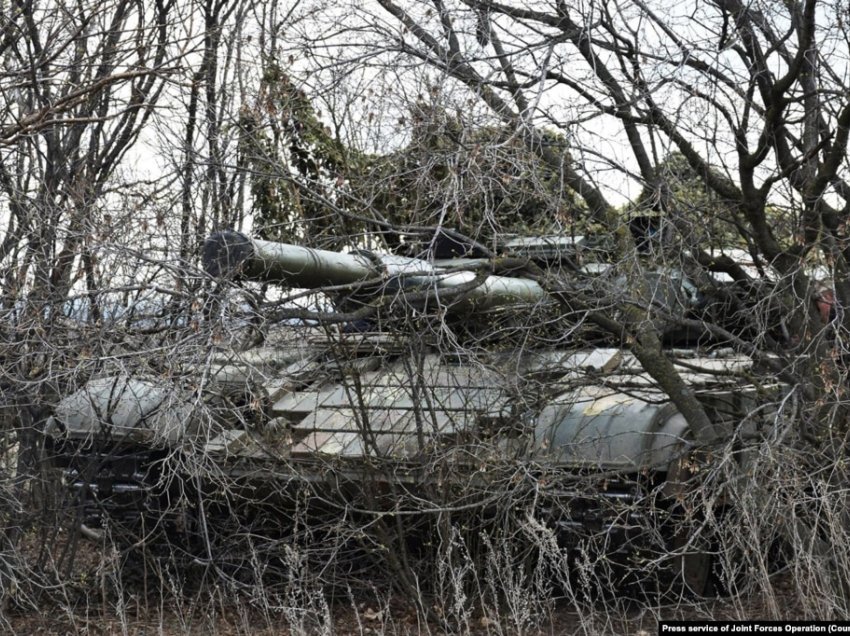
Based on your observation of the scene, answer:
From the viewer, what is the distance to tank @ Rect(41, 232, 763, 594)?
6.19 meters

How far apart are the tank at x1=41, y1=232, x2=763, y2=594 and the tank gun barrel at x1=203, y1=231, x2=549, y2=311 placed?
0.6 inches

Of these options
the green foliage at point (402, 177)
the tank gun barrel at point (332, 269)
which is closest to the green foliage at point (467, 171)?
the green foliage at point (402, 177)

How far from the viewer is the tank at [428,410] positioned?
6.19 meters

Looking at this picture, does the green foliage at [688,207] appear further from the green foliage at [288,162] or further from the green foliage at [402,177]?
the green foliage at [288,162]

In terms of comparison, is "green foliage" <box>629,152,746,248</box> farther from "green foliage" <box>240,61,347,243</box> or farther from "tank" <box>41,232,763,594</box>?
"green foliage" <box>240,61,347,243</box>

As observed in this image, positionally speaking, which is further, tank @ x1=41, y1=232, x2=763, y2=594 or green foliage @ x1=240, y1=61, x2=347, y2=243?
green foliage @ x1=240, y1=61, x2=347, y2=243

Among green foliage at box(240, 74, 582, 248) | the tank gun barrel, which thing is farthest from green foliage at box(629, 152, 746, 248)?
the tank gun barrel

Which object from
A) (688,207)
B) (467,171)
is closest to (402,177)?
(467,171)

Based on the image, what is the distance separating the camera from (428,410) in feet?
21.8

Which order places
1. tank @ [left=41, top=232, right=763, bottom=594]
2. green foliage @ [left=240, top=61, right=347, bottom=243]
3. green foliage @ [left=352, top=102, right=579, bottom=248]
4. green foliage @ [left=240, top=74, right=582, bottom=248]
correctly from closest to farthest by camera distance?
green foliage @ [left=352, top=102, right=579, bottom=248]
green foliage @ [left=240, top=74, right=582, bottom=248]
tank @ [left=41, top=232, right=763, bottom=594]
green foliage @ [left=240, top=61, right=347, bottom=243]

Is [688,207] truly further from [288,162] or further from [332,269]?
[288,162]

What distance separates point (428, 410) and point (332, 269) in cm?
117

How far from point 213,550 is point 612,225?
125 inches

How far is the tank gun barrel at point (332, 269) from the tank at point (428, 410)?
1cm
